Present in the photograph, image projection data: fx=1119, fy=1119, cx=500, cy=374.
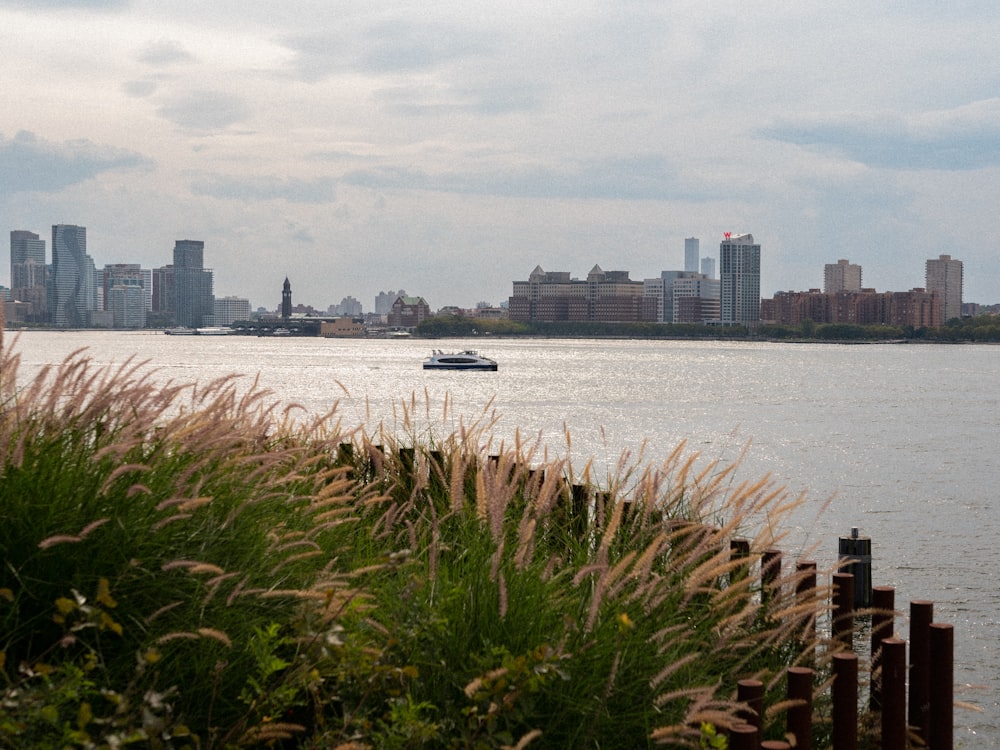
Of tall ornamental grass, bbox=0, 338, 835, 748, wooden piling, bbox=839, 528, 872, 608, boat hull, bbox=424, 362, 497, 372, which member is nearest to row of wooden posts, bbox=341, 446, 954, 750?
tall ornamental grass, bbox=0, 338, 835, 748

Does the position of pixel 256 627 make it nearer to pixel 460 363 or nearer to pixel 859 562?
pixel 859 562

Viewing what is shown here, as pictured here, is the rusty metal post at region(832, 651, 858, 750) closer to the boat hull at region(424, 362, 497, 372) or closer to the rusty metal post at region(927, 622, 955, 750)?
the rusty metal post at region(927, 622, 955, 750)

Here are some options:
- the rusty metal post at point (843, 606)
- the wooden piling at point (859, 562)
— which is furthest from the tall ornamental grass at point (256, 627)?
the wooden piling at point (859, 562)

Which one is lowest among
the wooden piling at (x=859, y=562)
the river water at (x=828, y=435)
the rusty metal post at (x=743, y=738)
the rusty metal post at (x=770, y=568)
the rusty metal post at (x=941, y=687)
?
the river water at (x=828, y=435)

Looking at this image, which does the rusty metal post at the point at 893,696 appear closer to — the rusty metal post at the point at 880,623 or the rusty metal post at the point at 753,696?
the rusty metal post at the point at 880,623

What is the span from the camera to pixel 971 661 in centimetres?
1360

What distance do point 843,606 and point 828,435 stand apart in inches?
1872

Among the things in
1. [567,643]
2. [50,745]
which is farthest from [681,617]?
[50,745]

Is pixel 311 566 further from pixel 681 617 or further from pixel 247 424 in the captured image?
pixel 681 617

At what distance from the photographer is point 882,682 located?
18.6 feet

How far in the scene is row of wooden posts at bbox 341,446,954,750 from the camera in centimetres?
476

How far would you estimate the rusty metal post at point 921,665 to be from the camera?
6102 mm

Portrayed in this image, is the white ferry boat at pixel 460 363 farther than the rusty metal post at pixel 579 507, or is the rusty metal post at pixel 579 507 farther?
the white ferry boat at pixel 460 363

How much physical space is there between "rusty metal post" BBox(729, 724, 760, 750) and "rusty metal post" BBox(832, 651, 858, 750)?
4.14ft
